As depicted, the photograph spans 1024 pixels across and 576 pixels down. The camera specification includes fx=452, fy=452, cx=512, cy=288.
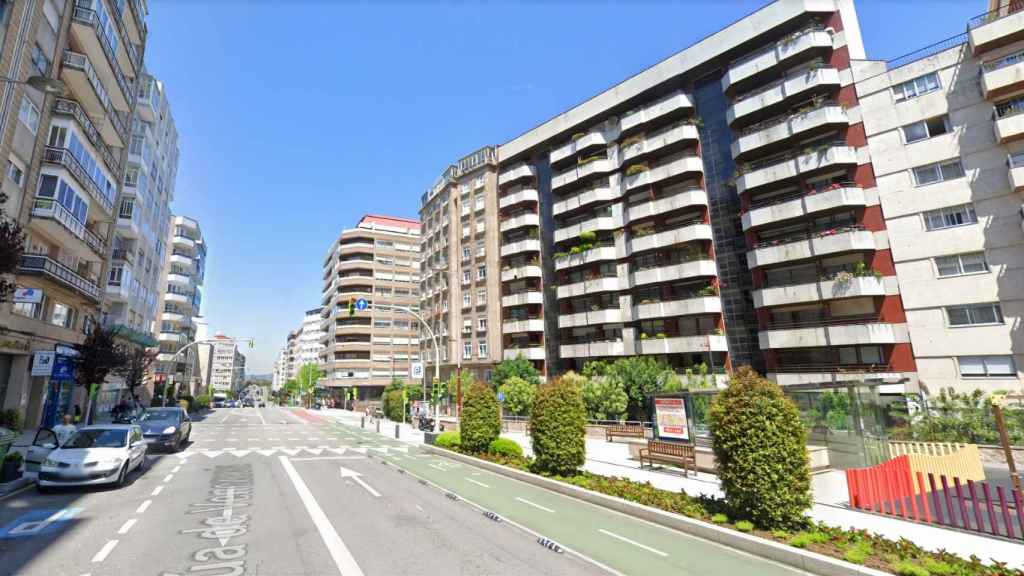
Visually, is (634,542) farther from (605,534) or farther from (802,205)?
(802,205)

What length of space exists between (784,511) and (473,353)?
138 feet

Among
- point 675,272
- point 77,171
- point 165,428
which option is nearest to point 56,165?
point 77,171

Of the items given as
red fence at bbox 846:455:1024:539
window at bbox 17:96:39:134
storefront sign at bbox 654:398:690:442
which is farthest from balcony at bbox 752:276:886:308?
window at bbox 17:96:39:134

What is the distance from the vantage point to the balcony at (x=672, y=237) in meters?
34.9

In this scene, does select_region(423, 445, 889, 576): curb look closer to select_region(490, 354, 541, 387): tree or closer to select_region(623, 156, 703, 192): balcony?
select_region(490, 354, 541, 387): tree

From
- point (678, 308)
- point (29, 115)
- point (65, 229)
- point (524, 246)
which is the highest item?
point (524, 246)

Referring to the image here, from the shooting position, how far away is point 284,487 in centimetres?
1254

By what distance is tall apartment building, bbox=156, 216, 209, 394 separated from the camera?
64.0m

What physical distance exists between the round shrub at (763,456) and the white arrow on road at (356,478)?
8517mm

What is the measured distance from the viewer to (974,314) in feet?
80.5

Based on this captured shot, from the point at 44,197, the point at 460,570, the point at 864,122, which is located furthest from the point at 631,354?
the point at 44,197

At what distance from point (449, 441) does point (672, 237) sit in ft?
80.7

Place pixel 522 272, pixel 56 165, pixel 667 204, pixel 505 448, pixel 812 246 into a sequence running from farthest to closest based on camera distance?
pixel 522 272
pixel 667 204
pixel 812 246
pixel 56 165
pixel 505 448

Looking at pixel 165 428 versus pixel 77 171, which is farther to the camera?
pixel 77 171
